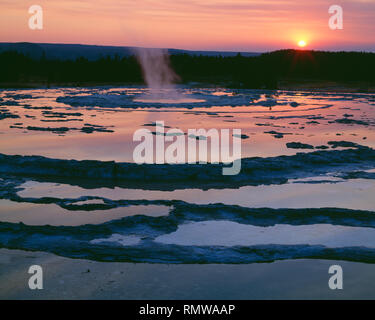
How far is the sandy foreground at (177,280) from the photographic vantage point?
365 cm

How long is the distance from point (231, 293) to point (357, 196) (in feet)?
10.6

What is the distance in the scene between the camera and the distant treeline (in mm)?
33875

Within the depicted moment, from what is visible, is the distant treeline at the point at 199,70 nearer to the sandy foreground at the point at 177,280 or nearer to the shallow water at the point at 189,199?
the shallow water at the point at 189,199

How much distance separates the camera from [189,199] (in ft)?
20.1

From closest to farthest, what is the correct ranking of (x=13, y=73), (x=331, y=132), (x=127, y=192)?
(x=127, y=192) < (x=331, y=132) < (x=13, y=73)

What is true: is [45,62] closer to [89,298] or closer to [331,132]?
[331,132]

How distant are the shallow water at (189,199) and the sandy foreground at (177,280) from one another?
0.51ft

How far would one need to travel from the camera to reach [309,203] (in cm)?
595

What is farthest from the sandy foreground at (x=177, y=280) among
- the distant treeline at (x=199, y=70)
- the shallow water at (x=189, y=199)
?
the distant treeline at (x=199, y=70)

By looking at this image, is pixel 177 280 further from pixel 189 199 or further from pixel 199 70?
pixel 199 70

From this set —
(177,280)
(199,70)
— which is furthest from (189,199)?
(199,70)

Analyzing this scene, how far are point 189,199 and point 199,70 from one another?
39.7 metres

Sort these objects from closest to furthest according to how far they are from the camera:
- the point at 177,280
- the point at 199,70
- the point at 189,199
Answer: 1. the point at 177,280
2. the point at 189,199
3. the point at 199,70

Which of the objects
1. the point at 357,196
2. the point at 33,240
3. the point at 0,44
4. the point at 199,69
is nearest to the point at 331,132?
the point at 357,196
